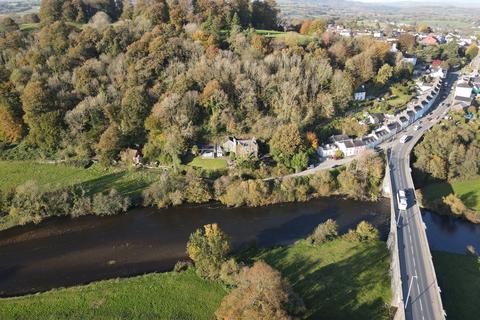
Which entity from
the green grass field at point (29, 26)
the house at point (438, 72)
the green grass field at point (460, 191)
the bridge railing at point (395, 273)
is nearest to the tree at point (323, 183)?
the bridge railing at point (395, 273)

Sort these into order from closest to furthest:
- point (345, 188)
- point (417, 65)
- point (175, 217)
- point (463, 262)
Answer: point (463, 262) < point (175, 217) < point (345, 188) < point (417, 65)

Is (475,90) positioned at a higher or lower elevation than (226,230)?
higher

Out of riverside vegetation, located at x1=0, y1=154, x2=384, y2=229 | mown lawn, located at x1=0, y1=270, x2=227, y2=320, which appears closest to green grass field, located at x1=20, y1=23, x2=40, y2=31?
riverside vegetation, located at x1=0, y1=154, x2=384, y2=229

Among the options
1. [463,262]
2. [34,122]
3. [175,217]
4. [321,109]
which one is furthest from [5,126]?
[463,262]

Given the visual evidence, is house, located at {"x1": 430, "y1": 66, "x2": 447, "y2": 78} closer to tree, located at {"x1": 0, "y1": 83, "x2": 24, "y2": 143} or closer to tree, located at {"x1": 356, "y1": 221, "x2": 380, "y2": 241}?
tree, located at {"x1": 356, "y1": 221, "x2": 380, "y2": 241}

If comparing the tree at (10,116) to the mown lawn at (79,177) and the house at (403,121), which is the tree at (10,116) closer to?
the mown lawn at (79,177)

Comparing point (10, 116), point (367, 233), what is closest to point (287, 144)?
point (367, 233)

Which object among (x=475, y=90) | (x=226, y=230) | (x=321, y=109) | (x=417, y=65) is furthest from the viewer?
(x=417, y=65)

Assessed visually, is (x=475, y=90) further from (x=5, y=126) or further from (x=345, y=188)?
(x=5, y=126)
